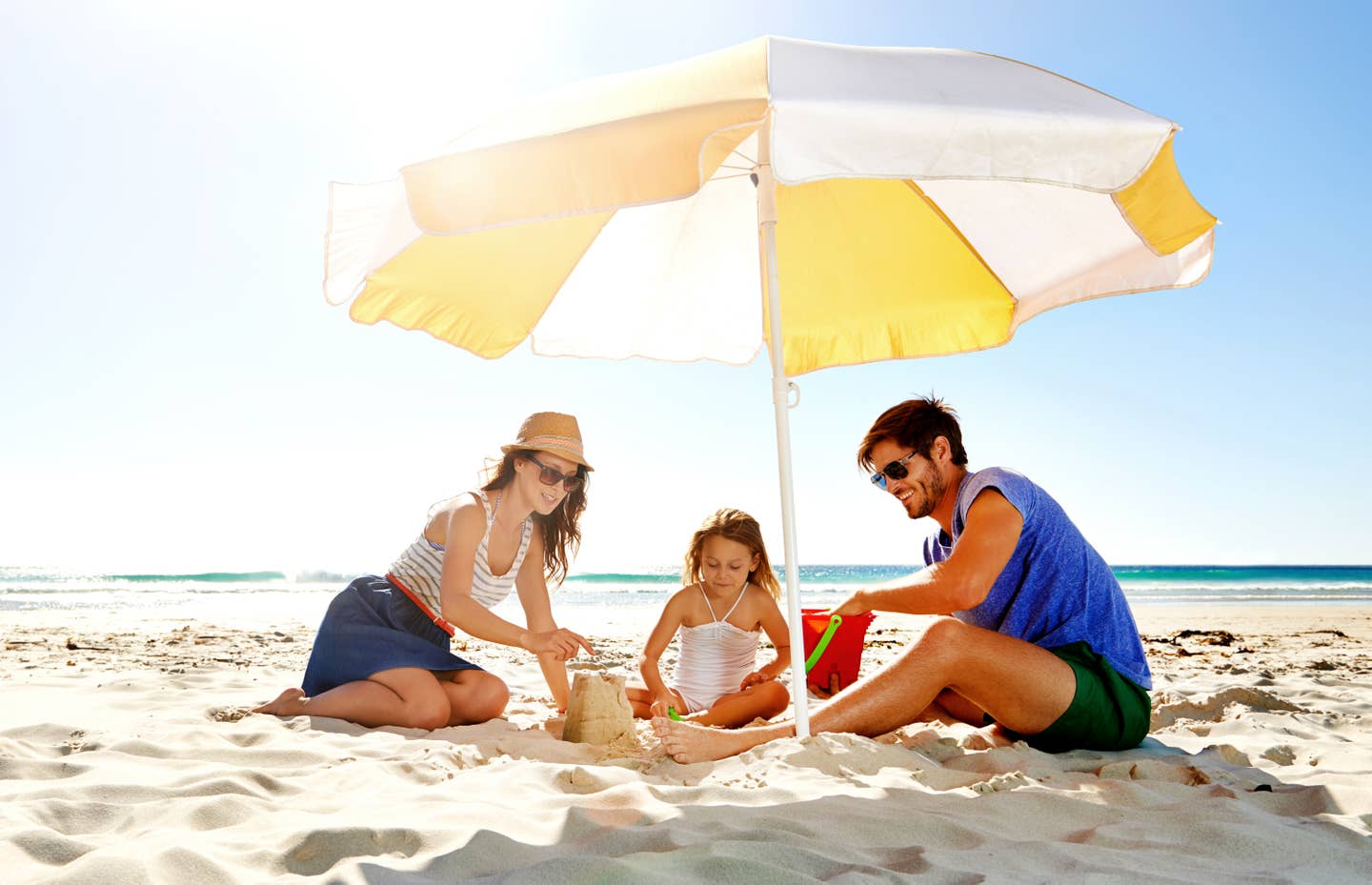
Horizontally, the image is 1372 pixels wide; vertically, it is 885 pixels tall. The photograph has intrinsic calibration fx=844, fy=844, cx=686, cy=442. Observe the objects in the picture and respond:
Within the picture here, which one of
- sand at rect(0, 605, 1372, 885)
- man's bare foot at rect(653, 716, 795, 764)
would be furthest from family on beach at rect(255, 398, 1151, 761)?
sand at rect(0, 605, 1372, 885)

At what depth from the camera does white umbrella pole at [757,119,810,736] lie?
2.86 metres

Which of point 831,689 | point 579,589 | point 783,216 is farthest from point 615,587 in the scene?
point 783,216

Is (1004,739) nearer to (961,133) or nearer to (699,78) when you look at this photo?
(961,133)

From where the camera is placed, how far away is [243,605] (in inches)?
597

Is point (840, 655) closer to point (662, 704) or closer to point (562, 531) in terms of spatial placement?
point (662, 704)

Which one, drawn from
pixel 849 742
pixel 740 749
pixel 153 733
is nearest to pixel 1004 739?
pixel 849 742

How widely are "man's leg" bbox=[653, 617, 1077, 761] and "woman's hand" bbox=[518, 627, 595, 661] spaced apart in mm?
438

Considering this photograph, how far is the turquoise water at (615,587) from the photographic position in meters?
17.7

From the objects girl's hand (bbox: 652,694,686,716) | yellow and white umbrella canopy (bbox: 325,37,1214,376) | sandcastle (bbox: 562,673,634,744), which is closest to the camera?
yellow and white umbrella canopy (bbox: 325,37,1214,376)

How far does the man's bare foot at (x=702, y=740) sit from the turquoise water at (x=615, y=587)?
14056mm

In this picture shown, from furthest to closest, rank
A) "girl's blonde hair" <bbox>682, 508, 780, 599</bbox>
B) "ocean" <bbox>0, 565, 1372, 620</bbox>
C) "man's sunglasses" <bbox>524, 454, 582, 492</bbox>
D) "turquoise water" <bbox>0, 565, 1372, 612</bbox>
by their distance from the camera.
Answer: "turquoise water" <bbox>0, 565, 1372, 612</bbox>
"ocean" <bbox>0, 565, 1372, 620</bbox>
"girl's blonde hair" <bbox>682, 508, 780, 599</bbox>
"man's sunglasses" <bbox>524, 454, 582, 492</bbox>

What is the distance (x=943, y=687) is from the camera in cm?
297

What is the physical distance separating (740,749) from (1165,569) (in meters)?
41.3

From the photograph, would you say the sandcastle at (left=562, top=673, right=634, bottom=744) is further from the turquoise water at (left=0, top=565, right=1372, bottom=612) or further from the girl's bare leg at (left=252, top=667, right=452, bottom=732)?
the turquoise water at (left=0, top=565, right=1372, bottom=612)
